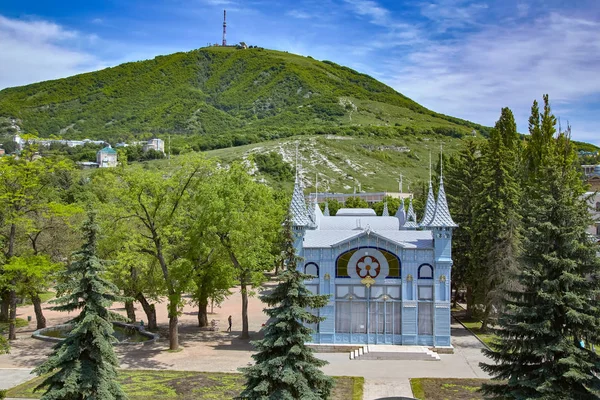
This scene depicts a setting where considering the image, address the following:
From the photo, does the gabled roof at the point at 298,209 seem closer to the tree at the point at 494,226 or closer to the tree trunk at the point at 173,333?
the tree trunk at the point at 173,333

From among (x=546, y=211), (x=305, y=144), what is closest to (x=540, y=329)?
(x=546, y=211)

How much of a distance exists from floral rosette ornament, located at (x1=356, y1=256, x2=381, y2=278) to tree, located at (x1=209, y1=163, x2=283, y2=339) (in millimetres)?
5013

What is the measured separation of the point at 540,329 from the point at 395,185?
406 feet

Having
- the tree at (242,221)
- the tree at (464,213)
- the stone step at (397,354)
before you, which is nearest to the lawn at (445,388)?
the stone step at (397,354)

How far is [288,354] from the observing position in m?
17.1

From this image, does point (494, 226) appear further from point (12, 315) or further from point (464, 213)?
point (12, 315)

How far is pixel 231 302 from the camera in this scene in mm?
50344

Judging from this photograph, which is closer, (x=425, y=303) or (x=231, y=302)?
(x=425, y=303)

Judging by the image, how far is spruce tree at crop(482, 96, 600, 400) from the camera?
17.2 m

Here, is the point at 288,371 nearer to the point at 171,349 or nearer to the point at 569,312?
the point at 569,312

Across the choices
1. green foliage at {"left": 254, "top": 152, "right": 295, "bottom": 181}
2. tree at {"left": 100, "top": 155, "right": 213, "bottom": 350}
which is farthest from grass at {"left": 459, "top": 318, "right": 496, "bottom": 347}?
green foliage at {"left": 254, "top": 152, "right": 295, "bottom": 181}

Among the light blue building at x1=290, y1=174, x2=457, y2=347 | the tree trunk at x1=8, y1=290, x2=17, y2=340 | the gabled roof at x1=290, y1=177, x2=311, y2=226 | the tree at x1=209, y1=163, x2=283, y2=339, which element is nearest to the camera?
the light blue building at x1=290, y1=174, x2=457, y2=347

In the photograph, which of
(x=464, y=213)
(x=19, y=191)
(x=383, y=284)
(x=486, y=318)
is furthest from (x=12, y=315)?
(x=464, y=213)

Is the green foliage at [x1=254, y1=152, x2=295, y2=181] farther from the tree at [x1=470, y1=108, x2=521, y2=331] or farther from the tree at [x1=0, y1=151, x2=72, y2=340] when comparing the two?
the tree at [x1=0, y1=151, x2=72, y2=340]
